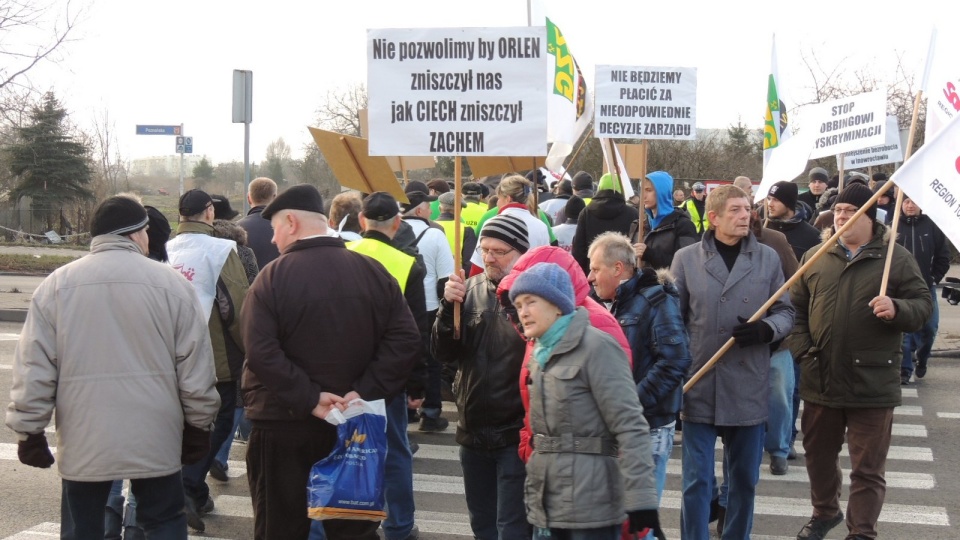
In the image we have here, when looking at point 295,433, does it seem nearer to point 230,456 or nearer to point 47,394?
point 47,394

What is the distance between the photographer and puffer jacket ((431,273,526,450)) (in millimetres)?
4879

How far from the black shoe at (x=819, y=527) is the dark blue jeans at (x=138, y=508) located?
3478 millimetres

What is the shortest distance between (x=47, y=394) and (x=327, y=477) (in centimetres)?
Result: 125

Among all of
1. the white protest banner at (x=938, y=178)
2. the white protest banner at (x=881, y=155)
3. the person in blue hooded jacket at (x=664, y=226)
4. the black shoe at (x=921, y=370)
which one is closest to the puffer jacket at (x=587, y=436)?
the white protest banner at (x=938, y=178)

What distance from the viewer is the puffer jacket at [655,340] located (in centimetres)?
497

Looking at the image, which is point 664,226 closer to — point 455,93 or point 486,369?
point 455,93

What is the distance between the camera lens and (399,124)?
5844 millimetres

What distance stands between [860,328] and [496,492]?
2269mm

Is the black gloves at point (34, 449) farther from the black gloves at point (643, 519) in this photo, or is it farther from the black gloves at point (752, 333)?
the black gloves at point (752, 333)

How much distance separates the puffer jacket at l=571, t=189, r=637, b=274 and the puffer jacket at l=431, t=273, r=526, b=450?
169 inches

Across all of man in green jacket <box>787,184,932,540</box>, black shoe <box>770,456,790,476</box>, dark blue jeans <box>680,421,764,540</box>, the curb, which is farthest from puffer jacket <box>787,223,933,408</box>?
the curb

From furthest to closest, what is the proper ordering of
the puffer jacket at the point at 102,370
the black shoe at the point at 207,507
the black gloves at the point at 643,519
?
the black shoe at the point at 207,507
the puffer jacket at the point at 102,370
the black gloves at the point at 643,519

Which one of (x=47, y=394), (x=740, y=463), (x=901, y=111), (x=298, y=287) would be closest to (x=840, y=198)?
(x=740, y=463)

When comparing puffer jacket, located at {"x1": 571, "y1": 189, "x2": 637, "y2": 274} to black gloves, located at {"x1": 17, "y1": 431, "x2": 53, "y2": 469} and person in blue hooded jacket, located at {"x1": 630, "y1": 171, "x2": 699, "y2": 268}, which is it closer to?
person in blue hooded jacket, located at {"x1": 630, "y1": 171, "x2": 699, "y2": 268}
